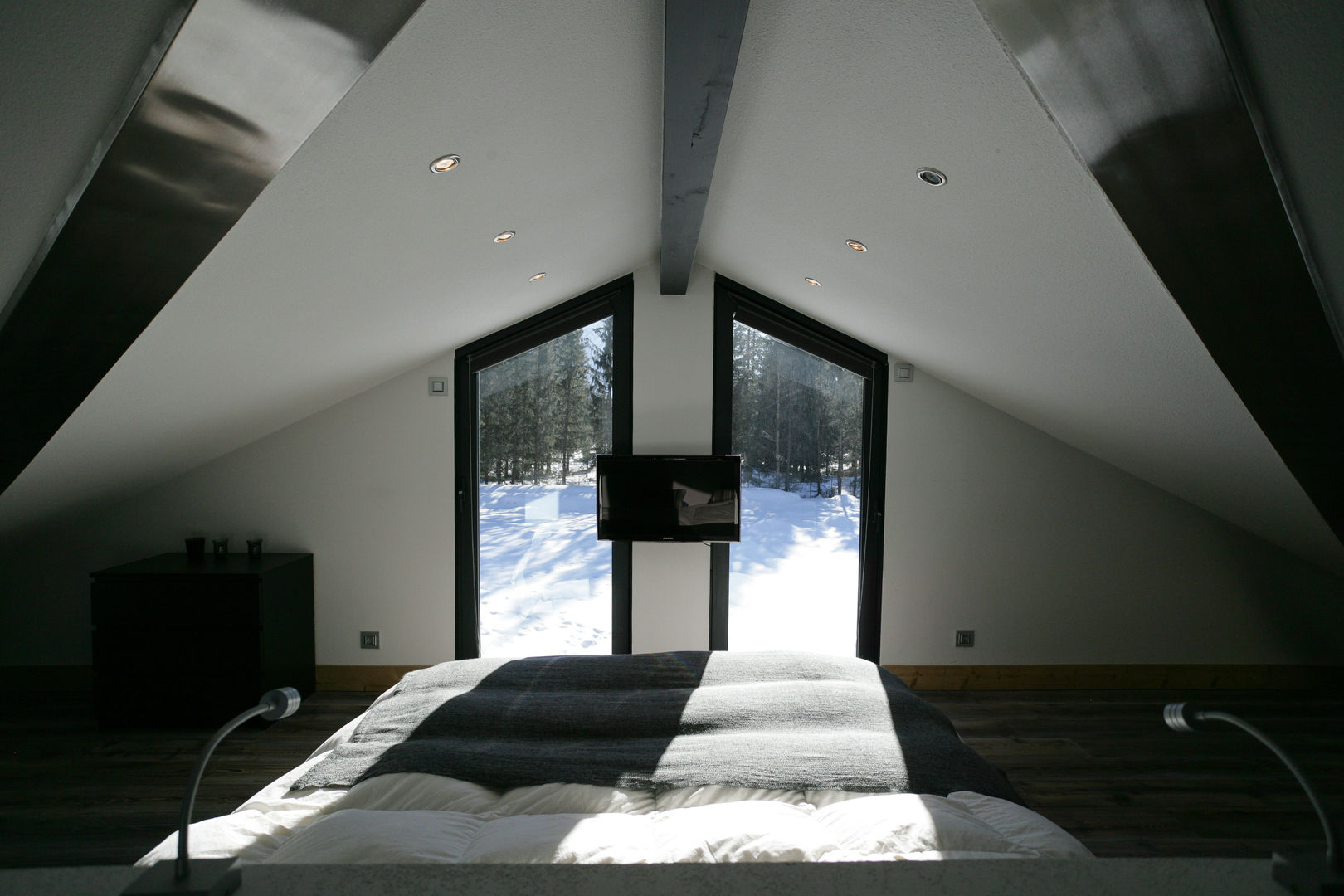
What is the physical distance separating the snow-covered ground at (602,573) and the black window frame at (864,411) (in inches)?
2.8

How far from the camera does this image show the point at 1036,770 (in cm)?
341

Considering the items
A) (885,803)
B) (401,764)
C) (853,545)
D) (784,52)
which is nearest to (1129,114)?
(784,52)

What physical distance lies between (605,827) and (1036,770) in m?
2.54

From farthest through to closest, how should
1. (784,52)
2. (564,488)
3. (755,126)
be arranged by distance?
(564,488)
(755,126)
(784,52)

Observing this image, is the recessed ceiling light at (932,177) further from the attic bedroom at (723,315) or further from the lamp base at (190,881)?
the lamp base at (190,881)

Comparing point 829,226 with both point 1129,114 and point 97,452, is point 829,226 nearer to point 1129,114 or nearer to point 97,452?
point 1129,114

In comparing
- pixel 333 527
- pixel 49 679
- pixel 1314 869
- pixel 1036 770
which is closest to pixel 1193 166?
pixel 1314 869

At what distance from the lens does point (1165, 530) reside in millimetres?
4516

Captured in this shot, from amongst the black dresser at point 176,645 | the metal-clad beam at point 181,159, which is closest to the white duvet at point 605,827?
the metal-clad beam at point 181,159

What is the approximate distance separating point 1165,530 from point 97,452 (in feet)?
18.7

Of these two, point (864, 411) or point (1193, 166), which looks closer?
point (1193, 166)

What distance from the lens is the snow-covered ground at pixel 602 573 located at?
461 cm

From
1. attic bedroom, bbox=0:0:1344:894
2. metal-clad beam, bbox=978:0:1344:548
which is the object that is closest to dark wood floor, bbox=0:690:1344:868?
attic bedroom, bbox=0:0:1344:894

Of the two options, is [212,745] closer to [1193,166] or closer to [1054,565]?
[1193,166]
